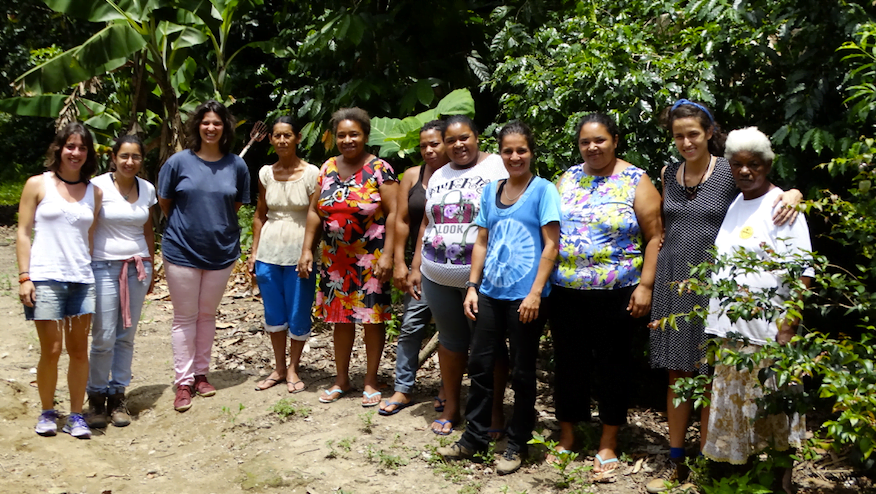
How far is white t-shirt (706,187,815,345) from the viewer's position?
11.1 feet

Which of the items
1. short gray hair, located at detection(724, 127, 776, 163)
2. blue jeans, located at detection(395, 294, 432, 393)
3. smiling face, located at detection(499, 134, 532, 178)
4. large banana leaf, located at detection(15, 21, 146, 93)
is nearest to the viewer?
short gray hair, located at detection(724, 127, 776, 163)

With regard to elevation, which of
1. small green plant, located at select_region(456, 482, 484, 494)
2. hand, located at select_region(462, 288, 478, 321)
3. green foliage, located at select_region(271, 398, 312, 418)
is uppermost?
hand, located at select_region(462, 288, 478, 321)

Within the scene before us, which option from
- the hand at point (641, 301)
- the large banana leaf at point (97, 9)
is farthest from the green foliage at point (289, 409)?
the large banana leaf at point (97, 9)

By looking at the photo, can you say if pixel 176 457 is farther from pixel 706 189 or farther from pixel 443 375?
pixel 706 189

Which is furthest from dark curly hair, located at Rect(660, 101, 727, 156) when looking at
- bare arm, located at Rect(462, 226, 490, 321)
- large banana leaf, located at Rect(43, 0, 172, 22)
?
large banana leaf, located at Rect(43, 0, 172, 22)

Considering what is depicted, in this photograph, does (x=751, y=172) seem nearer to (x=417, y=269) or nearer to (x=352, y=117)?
(x=417, y=269)

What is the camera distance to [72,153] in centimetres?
475

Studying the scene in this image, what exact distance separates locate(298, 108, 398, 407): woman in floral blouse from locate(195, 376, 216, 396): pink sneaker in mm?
1076

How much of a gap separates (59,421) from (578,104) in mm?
4071

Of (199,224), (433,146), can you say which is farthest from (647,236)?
(199,224)

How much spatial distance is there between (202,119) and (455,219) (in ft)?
A: 6.65

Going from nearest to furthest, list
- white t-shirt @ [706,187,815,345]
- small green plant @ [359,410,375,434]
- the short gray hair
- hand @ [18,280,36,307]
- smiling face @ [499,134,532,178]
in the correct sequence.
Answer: white t-shirt @ [706,187,815,345]
the short gray hair
smiling face @ [499,134,532,178]
hand @ [18,280,36,307]
small green plant @ [359,410,375,434]

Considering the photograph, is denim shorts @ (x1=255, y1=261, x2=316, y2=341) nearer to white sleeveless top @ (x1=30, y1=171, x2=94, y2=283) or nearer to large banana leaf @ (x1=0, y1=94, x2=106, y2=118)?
white sleeveless top @ (x1=30, y1=171, x2=94, y2=283)

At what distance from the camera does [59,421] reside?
5.19m
